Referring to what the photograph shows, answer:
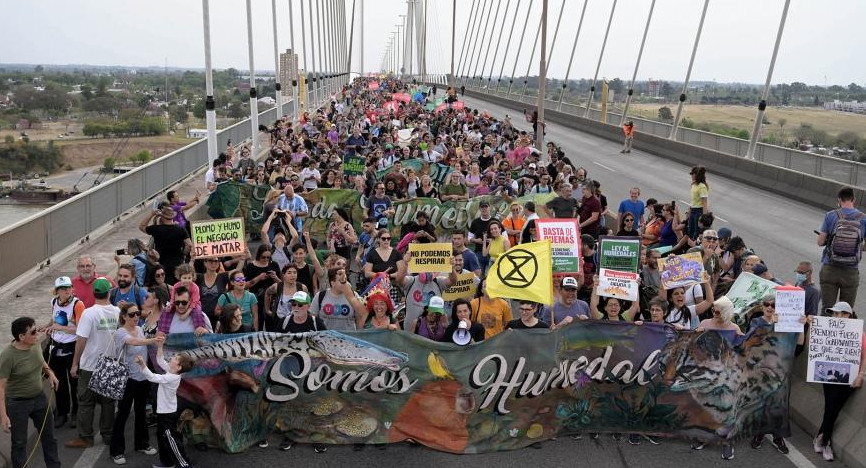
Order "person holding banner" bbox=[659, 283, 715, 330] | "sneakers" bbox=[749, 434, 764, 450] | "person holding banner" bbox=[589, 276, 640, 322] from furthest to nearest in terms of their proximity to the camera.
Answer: "person holding banner" bbox=[659, 283, 715, 330]
"person holding banner" bbox=[589, 276, 640, 322]
"sneakers" bbox=[749, 434, 764, 450]

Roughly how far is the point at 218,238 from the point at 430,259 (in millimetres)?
3039

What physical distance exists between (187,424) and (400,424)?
Answer: 188cm

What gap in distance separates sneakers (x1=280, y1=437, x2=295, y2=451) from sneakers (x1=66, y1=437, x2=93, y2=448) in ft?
5.56

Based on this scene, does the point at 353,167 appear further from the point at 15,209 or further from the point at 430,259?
the point at 430,259

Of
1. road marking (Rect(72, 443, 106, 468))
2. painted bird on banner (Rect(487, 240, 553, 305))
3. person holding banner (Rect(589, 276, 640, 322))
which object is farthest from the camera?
painted bird on banner (Rect(487, 240, 553, 305))

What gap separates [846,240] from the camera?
35.2ft

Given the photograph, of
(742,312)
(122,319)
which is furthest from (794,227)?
(122,319)

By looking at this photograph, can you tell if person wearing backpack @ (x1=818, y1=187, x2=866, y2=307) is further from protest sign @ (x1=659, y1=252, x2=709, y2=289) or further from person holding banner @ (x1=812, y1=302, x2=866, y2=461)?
person holding banner @ (x1=812, y1=302, x2=866, y2=461)

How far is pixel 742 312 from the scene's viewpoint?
30.4ft

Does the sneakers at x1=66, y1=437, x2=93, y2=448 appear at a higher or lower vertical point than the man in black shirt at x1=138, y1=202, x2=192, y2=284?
lower

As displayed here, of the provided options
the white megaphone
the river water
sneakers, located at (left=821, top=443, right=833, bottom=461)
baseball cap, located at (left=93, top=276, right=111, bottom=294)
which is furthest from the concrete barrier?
the river water

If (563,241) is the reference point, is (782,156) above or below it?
below

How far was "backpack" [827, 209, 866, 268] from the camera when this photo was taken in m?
10.7

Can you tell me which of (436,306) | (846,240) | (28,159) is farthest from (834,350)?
(28,159)
